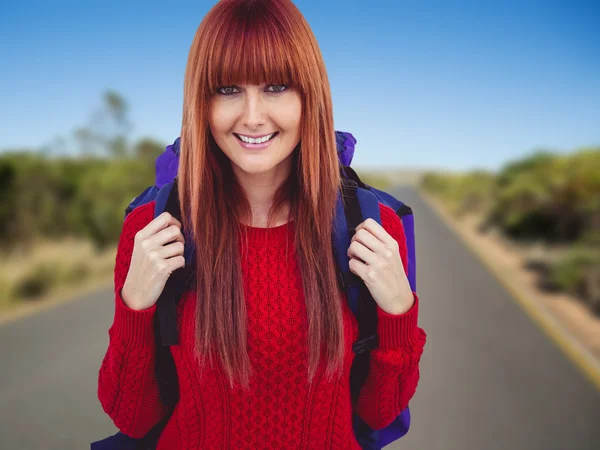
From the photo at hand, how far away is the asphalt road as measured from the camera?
391 cm

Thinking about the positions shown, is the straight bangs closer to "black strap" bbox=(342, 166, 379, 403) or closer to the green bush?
"black strap" bbox=(342, 166, 379, 403)

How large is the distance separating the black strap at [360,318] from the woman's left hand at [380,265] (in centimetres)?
5

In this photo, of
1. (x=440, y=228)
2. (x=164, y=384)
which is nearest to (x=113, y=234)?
(x=440, y=228)

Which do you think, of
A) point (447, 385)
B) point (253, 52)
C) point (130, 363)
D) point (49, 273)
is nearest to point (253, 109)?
point (253, 52)

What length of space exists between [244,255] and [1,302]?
7563 mm

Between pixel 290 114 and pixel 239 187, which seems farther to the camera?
pixel 239 187

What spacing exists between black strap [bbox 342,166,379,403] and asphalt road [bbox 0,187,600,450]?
2645mm

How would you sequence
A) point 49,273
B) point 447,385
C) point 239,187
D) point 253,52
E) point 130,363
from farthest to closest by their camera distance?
point 49,273
point 447,385
point 239,187
point 130,363
point 253,52

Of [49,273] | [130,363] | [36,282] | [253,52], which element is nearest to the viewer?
[253,52]

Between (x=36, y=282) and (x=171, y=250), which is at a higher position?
(x=171, y=250)

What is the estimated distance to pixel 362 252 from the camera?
1.34 m

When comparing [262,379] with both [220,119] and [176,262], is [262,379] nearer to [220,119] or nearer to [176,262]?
[176,262]

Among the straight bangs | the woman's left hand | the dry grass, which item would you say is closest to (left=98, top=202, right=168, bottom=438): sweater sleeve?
the straight bangs

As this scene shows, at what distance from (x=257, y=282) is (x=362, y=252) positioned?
34 cm
